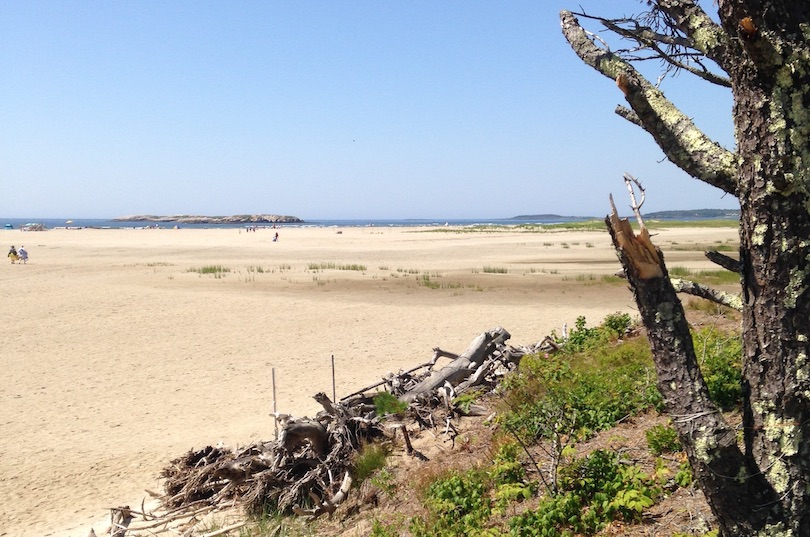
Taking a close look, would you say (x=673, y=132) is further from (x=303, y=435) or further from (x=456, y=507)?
(x=303, y=435)

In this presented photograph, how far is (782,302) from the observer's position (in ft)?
8.79

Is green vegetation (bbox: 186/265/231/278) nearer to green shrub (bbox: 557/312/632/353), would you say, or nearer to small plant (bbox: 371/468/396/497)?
green shrub (bbox: 557/312/632/353)

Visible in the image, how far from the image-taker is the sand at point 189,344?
8961 mm

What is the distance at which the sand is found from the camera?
896 centimetres

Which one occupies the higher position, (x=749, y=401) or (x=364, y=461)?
(x=749, y=401)

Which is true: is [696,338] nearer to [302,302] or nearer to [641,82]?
[641,82]

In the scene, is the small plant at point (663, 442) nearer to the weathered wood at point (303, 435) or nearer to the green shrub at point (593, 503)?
the green shrub at point (593, 503)

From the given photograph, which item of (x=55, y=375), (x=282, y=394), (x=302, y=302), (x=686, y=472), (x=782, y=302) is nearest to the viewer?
(x=782, y=302)

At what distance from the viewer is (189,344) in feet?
54.9

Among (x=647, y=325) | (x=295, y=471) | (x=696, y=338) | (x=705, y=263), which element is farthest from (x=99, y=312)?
(x=705, y=263)

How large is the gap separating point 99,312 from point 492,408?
59.0 ft

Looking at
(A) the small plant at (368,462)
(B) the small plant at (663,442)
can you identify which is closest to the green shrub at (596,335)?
(A) the small plant at (368,462)


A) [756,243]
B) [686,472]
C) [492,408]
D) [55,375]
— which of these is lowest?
[55,375]

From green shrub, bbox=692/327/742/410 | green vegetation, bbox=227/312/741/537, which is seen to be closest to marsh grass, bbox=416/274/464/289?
green vegetation, bbox=227/312/741/537
